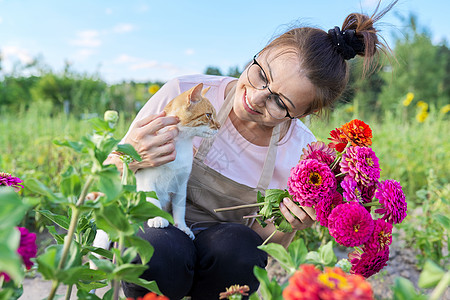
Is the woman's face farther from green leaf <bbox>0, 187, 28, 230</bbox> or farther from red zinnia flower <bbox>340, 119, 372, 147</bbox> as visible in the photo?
green leaf <bbox>0, 187, 28, 230</bbox>

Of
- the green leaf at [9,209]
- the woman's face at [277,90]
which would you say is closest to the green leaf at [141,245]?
the green leaf at [9,209]

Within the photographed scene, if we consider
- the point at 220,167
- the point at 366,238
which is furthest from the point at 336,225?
the point at 220,167

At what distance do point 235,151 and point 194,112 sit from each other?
0.35 m

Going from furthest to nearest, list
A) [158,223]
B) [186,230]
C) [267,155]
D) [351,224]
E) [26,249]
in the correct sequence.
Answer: [267,155]
[186,230]
[158,223]
[351,224]
[26,249]

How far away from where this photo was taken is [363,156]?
79cm

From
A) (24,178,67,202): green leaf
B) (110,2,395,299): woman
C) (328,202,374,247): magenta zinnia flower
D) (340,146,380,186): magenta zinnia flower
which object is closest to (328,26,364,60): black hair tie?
(110,2,395,299): woman

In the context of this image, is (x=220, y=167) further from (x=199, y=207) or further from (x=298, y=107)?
(x=298, y=107)

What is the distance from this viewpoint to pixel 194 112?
1165 millimetres

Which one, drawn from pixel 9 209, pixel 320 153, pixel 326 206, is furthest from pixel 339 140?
pixel 9 209

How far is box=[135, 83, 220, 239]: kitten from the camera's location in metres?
1.16

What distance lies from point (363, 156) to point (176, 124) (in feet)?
1.94

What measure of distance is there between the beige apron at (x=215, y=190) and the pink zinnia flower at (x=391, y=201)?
642 mm

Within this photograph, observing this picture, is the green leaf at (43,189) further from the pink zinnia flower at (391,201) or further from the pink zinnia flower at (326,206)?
the pink zinnia flower at (391,201)

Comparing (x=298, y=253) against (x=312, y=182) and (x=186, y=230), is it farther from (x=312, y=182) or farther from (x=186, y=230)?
(x=186, y=230)
